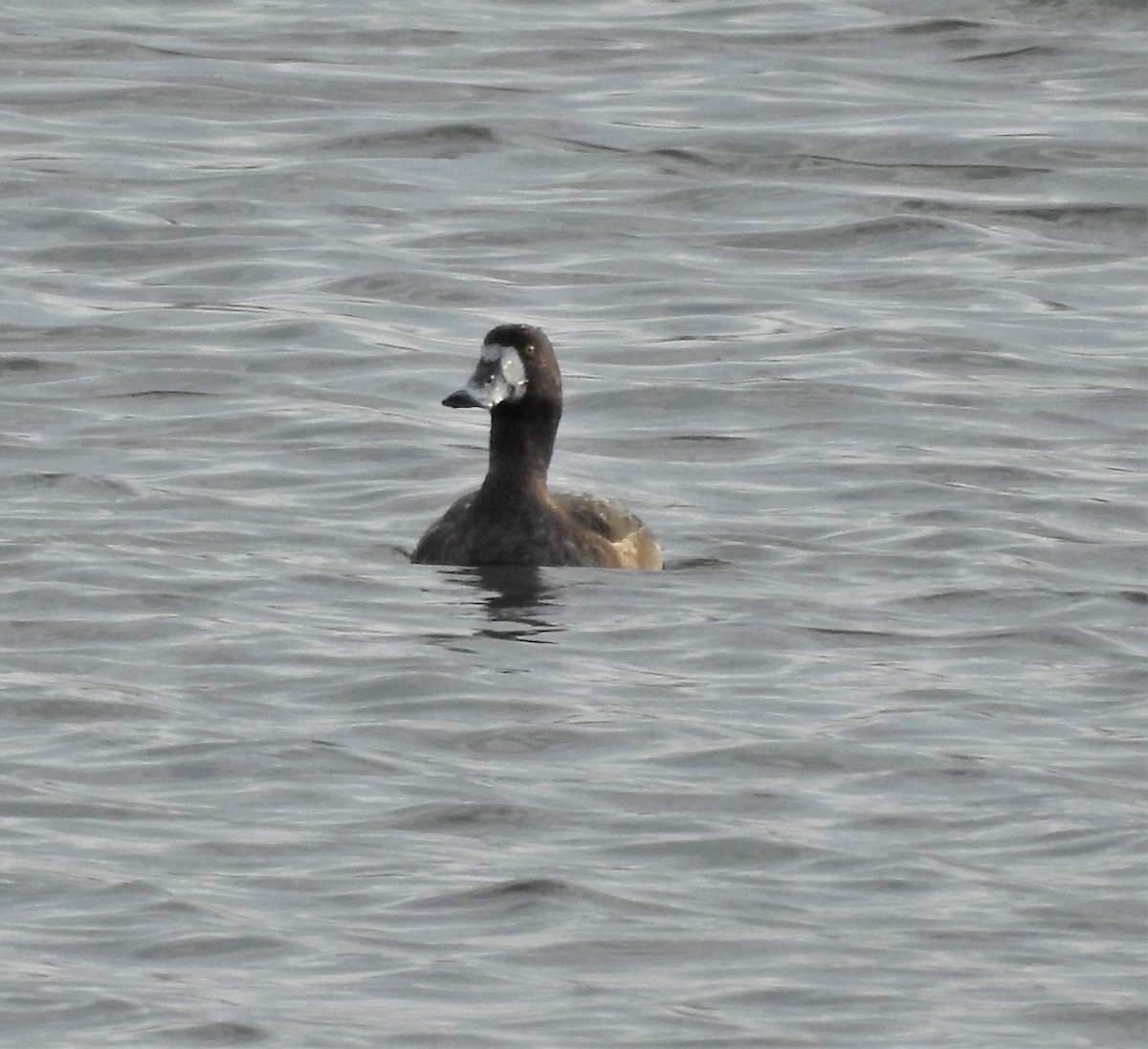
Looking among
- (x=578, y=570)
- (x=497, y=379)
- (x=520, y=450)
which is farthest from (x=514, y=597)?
(x=497, y=379)

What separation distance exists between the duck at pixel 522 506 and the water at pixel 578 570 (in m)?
0.15

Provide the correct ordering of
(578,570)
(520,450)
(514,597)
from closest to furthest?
(514,597), (578,570), (520,450)

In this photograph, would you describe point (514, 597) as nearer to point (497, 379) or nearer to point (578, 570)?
point (578, 570)

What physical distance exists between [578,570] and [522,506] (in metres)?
0.33

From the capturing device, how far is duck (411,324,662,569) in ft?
43.9

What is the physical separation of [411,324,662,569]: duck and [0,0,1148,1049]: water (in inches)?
5.9

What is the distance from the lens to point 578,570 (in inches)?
526

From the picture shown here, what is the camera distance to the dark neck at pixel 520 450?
44.3 ft

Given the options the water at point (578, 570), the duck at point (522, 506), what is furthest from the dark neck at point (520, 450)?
the water at point (578, 570)

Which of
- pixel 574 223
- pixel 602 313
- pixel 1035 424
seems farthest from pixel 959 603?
pixel 574 223

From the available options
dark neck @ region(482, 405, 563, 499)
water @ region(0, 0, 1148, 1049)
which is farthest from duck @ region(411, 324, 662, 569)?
water @ region(0, 0, 1148, 1049)

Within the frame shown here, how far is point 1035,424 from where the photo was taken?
16.3 meters

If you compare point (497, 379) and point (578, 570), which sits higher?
point (497, 379)

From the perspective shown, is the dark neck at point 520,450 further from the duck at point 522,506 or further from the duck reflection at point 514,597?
the duck reflection at point 514,597
